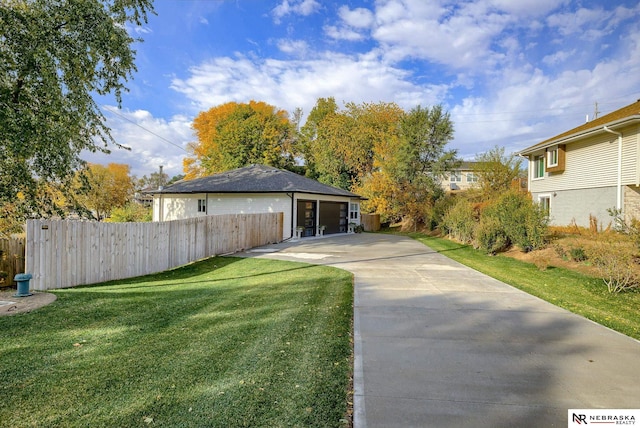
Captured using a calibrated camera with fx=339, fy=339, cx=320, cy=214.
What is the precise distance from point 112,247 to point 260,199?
11173 millimetres

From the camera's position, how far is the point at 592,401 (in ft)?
9.43

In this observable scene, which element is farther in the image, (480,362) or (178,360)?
(480,362)

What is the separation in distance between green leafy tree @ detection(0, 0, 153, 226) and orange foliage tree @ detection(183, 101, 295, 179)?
2727 cm

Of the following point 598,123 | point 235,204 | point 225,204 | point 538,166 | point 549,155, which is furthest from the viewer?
point 538,166

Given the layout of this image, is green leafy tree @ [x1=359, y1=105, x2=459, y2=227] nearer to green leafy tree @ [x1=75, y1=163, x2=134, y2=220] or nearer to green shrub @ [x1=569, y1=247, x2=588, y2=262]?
green shrub @ [x1=569, y1=247, x2=588, y2=262]

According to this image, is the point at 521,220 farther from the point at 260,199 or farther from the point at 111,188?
the point at 111,188

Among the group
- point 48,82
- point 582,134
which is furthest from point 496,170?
point 48,82

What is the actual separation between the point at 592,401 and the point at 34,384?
475 centimetres

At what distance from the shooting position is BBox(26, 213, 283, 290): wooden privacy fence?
6699 mm

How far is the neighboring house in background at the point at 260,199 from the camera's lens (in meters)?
18.7

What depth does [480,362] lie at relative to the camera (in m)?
3.61

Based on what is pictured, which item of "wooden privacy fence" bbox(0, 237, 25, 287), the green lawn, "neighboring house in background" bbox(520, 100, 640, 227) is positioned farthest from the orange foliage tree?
"wooden privacy fence" bbox(0, 237, 25, 287)

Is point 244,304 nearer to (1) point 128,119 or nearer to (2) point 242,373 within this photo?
(2) point 242,373

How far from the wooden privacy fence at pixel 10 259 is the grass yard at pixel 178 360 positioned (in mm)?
1654
